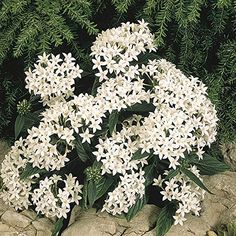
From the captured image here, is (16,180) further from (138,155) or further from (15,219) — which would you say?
(138,155)

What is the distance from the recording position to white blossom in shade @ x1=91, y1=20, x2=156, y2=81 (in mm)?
3322

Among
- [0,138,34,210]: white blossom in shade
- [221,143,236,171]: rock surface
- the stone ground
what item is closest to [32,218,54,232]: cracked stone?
the stone ground

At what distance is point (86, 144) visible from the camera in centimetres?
334

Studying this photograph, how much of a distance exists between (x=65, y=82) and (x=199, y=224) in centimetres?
102

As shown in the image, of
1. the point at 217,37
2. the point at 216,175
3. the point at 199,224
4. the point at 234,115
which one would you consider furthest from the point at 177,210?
the point at 217,37

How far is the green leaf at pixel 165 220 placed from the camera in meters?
3.31

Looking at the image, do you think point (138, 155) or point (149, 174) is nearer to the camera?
point (138, 155)

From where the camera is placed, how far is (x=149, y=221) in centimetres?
345

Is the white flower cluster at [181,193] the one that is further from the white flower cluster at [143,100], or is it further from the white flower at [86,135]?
the white flower at [86,135]

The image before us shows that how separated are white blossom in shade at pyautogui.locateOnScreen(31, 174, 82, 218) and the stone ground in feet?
0.42

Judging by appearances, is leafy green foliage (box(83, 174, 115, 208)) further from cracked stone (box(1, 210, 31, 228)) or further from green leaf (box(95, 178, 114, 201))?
cracked stone (box(1, 210, 31, 228))

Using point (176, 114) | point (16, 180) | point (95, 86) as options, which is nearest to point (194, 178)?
point (176, 114)

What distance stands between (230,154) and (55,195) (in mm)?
1184

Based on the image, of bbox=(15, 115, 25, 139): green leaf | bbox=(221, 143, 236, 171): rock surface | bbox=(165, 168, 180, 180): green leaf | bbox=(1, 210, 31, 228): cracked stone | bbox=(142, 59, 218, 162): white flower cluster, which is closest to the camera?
bbox=(142, 59, 218, 162): white flower cluster
